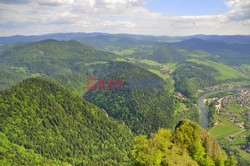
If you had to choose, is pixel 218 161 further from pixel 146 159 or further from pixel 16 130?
pixel 16 130

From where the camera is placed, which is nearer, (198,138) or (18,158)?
(198,138)

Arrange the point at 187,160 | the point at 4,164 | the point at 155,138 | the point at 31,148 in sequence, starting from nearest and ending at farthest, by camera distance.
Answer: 1. the point at 187,160
2. the point at 155,138
3. the point at 4,164
4. the point at 31,148

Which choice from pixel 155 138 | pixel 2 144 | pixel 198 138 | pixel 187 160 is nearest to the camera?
pixel 187 160

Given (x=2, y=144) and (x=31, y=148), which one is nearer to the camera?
(x=2, y=144)

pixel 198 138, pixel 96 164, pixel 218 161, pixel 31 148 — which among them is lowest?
pixel 96 164

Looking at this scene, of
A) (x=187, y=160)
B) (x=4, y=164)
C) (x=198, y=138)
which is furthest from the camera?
(x=4, y=164)

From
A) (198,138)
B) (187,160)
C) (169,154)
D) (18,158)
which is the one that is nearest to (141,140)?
(169,154)

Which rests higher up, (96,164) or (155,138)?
(155,138)

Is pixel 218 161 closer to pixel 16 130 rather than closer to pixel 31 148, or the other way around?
pixel 31 148

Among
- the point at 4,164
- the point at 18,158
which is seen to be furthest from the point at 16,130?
the point at 4,164
